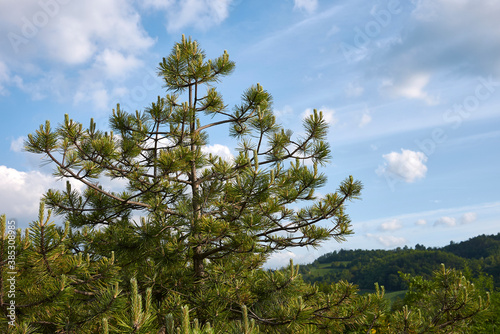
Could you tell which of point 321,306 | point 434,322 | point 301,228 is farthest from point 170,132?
point 434,322

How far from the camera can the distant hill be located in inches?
1433

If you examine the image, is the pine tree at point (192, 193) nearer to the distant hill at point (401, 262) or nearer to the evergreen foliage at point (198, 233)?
the evergreen foliage at point (198, 233)

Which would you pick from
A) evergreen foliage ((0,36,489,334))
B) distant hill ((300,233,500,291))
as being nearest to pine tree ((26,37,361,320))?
evergreen foliage ((0,36,489,334))

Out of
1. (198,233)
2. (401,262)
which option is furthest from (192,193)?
(401,262)

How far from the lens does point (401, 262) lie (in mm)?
39094

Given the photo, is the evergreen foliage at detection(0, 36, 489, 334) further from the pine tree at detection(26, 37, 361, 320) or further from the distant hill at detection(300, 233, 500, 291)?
the distant hill at detection(300, 233, 500, 291)

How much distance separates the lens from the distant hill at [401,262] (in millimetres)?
36406

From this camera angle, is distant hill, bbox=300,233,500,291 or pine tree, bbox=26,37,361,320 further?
distant hill, bbox=300,233,500,291

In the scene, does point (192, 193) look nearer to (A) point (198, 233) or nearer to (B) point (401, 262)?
(A) point (198, 233)

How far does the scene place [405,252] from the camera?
42.0 meters

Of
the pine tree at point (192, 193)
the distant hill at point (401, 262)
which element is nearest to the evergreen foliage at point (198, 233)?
the pine tree at point (192, 193)

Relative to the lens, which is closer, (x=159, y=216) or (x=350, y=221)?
(x=159, y=216)

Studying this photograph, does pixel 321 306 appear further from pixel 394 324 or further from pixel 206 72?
pixel 206 72

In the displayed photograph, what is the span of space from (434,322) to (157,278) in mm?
3835
